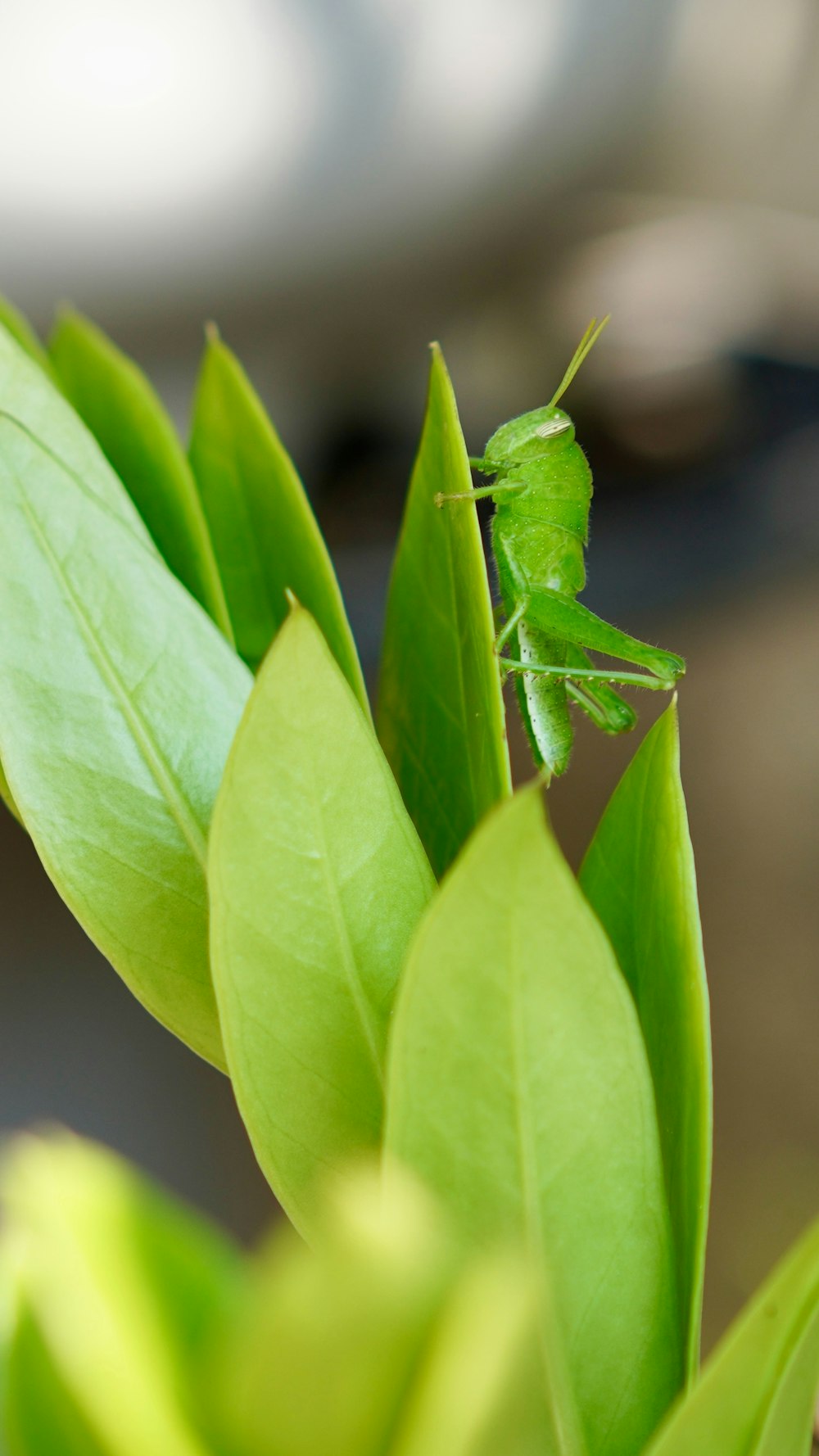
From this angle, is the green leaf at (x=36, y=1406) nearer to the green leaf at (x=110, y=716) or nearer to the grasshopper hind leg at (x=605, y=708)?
the green leaf at (x=110, y=716)

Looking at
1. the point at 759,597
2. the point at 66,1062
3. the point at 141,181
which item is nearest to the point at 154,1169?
the point at 66,1062

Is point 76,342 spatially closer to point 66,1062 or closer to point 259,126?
point 66,1062

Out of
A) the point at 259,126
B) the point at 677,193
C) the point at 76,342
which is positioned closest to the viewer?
the point at 76,342

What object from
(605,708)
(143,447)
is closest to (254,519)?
(143,447)

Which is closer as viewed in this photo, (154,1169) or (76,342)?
(76,342)

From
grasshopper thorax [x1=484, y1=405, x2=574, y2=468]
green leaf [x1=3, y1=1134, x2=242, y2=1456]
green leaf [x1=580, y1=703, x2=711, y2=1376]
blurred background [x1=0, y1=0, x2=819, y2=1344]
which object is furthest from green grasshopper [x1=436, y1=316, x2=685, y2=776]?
blurred background [x1=0, y1=0, x2=819, y2=1344]

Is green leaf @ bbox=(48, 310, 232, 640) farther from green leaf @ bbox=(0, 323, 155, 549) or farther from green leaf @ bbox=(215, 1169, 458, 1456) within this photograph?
green leaf @ bbox=(215, 1169, 458, 1456)
